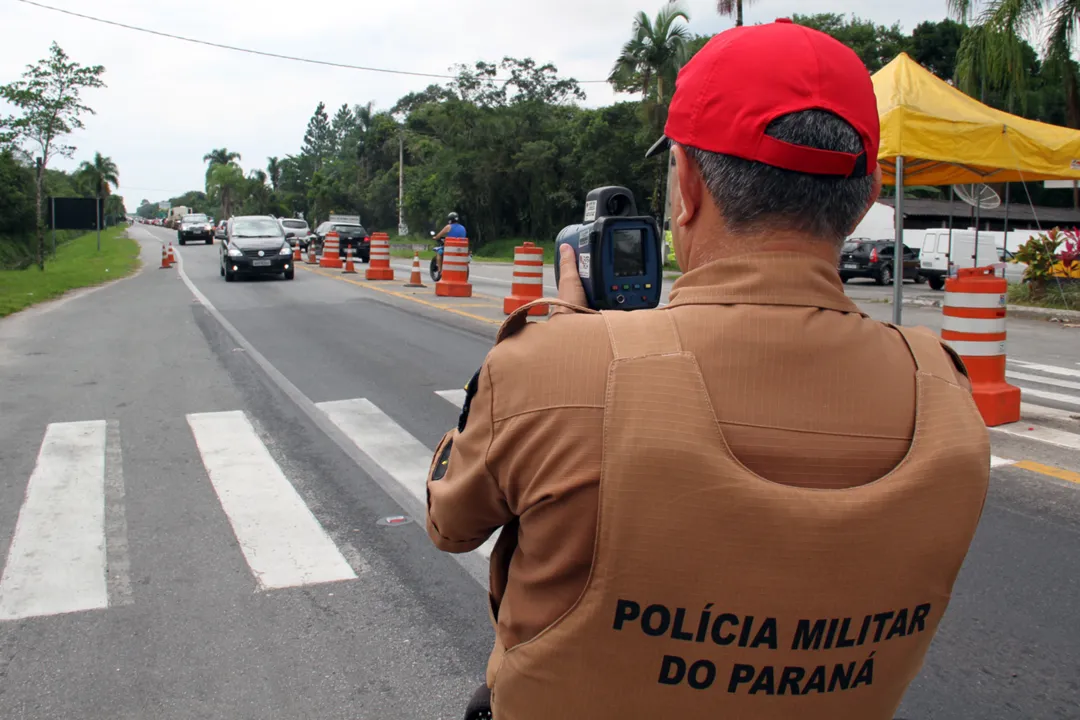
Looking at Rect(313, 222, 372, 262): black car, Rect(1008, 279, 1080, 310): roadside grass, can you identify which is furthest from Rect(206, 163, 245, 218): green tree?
Rect(1008, 279, 1080, 310): roadside grass

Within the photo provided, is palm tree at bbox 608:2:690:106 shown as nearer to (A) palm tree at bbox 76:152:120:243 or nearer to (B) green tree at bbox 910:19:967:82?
(B) green tree at bbox 910:19:967:82

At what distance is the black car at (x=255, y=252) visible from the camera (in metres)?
22.2

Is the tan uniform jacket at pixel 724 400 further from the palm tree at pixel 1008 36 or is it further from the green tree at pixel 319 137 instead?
the green tree at pixel 319 137

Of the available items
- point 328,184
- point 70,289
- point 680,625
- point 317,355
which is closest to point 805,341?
point 680,625

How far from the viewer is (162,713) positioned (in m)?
3.08

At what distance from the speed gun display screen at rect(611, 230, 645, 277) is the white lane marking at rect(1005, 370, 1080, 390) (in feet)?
31.2

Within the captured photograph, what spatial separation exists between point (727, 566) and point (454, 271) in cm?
1685

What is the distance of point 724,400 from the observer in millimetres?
1195

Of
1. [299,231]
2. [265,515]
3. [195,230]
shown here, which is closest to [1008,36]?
A: [265,515]

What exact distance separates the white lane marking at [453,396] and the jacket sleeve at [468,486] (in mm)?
6343

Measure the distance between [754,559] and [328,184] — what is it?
268ft

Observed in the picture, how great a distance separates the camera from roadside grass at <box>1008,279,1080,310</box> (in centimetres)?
1719

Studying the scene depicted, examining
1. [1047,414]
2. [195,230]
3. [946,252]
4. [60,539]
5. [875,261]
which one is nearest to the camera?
[60,539]

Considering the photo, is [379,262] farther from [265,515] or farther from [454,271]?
[265,515]
